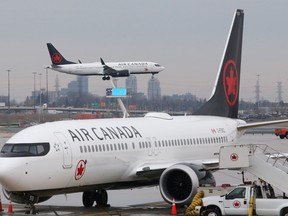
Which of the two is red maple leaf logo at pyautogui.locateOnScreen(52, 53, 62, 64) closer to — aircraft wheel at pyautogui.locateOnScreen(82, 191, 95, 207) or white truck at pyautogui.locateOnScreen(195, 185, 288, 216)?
aircraft wheel at pyautogui.locateOnScreen(82, 191, 95, 207)

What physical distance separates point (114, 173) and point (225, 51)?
43.2 ft

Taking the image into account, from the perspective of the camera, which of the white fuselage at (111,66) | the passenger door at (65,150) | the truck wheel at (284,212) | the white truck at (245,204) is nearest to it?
the truck wheel at (284,212)

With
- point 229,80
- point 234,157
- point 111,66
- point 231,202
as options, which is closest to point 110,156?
point 234,157

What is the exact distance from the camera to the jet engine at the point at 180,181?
2970 cm

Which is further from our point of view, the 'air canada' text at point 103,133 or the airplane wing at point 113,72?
the airplane wing at point 113,72

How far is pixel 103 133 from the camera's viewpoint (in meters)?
30.5

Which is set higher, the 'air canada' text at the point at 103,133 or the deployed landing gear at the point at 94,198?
the 'air canada' text at the point at 103,133

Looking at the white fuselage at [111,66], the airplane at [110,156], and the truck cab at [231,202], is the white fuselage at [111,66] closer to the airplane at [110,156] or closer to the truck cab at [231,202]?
the airplane at [110,156]

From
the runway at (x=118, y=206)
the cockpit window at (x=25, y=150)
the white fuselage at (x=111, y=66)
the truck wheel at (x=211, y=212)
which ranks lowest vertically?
the runway at (x=118, y=206)

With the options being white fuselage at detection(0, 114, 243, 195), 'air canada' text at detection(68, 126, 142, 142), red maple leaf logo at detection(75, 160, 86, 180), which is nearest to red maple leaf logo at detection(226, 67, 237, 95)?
white fuselage at detection(0, 114, 243, 195)

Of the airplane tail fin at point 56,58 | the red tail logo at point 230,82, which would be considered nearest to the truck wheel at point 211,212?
the red tail logo at point 230,82

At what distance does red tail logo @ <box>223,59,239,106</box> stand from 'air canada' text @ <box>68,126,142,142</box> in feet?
32.5

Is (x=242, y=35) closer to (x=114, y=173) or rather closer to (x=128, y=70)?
(x=114, y=173)

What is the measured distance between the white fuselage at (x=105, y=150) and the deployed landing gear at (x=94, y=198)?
4.37 ft
